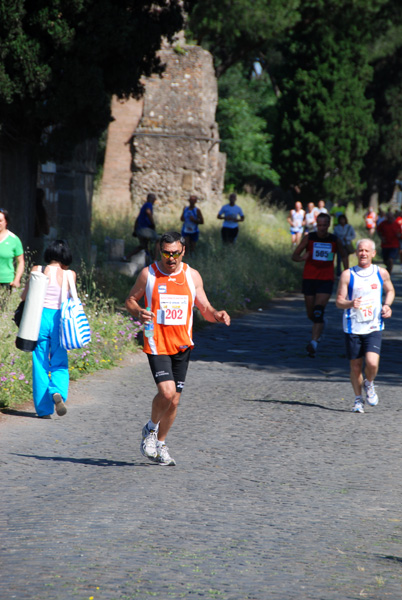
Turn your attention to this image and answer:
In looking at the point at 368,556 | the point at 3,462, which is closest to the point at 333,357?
the point at 3,462

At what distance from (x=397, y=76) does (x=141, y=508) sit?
4622cm

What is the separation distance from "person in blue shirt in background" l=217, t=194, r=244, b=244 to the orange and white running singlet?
60.0ft

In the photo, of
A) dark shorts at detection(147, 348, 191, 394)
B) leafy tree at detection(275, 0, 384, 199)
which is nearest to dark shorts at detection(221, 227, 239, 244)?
dark shorts at detection(147, 348, 191, 394)

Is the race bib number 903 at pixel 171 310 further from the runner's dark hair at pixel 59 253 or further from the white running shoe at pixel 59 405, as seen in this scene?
the runner's dark hair at pixel 59 253

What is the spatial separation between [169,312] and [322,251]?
6136mm

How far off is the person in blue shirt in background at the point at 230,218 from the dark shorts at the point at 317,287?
12.3 m

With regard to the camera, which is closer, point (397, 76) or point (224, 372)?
point (224, 372)

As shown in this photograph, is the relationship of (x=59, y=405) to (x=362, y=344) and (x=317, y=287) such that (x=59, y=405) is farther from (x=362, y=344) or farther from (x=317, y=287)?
(x=317, y=287)

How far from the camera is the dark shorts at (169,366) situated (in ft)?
23.4

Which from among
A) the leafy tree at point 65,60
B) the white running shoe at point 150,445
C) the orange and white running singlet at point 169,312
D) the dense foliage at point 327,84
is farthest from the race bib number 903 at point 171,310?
the dense foliage at point 327,84

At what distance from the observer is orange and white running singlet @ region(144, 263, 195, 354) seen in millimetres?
7160

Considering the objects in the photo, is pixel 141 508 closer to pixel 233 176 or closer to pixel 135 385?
pixel 135 385

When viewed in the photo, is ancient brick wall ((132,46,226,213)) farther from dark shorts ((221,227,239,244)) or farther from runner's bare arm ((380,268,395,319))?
runner's bare arm ((380,268,395,319))

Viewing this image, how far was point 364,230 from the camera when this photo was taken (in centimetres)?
4438
